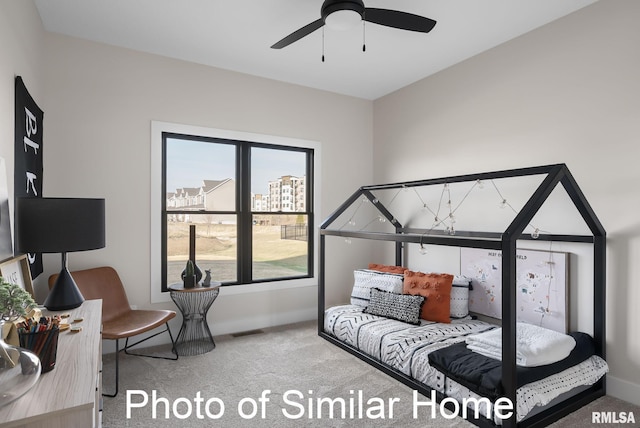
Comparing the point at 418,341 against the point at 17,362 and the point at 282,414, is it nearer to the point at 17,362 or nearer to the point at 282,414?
the point at 282,414

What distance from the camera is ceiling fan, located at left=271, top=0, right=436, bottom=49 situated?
224 cm

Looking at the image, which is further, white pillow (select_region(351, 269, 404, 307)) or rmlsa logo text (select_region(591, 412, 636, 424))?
white pillow (select_region(351, 269, 404, 307))

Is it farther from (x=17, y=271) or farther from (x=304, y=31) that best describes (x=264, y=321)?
(x=304, y=31)

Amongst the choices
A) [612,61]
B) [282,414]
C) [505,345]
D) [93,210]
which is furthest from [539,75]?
[93,210]

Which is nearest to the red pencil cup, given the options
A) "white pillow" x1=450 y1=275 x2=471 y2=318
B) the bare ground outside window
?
the bare ground outside window

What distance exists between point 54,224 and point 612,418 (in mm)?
3510

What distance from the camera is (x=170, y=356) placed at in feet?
10.7

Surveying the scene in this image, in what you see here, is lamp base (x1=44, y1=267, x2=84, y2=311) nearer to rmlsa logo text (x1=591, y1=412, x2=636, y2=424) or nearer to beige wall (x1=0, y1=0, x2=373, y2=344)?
beige wall (x1=0, y1=0, x2=373, y2=344)

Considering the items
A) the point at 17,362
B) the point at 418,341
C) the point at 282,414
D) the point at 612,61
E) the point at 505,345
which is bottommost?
the point at 282,414

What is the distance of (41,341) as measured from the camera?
131 cm

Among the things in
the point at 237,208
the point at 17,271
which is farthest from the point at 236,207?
the point at 17,271

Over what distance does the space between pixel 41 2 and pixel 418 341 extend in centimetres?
369

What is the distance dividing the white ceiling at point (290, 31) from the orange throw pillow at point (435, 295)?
211 cm

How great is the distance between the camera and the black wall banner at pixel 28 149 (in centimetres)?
227
